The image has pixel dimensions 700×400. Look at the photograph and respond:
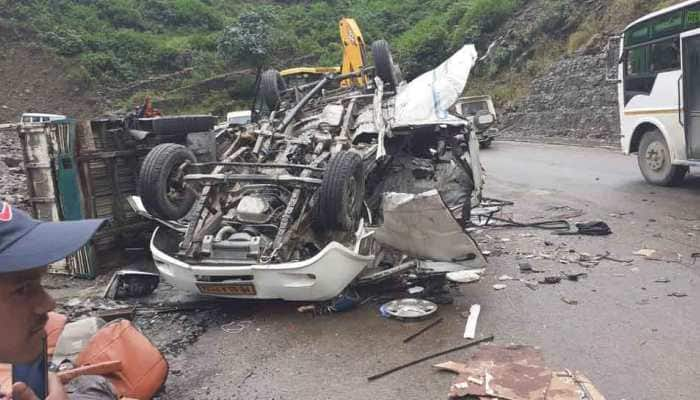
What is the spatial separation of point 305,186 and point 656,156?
7.54 m

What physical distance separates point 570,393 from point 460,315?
1456mm

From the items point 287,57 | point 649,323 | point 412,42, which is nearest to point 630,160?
point 649,323

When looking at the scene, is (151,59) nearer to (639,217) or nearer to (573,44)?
(573,44)

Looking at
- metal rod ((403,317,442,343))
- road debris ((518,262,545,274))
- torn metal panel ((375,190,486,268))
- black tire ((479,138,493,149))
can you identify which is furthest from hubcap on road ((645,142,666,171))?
black tire ((479,138,493,149))

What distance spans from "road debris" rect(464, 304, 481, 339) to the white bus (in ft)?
20.4

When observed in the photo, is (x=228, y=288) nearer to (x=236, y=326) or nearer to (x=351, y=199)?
(x=236, y=326)

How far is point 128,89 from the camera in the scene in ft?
90.9

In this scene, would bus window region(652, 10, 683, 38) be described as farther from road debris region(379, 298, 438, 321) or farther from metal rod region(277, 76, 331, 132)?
road debris region(379, 298, 438, 321)

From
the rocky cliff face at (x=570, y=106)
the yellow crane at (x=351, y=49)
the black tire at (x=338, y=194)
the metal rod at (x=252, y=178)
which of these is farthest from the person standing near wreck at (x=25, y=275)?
the rocky cliff face at (x=570, y=106)

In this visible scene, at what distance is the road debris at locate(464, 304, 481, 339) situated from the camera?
13.7 feet

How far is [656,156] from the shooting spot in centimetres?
983

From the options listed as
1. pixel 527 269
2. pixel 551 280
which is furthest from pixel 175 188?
pixel 551 280

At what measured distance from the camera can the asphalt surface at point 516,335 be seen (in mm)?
3502

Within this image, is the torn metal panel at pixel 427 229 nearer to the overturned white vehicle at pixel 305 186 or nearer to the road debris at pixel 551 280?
the overturned white vehicle at pixel 305 186
